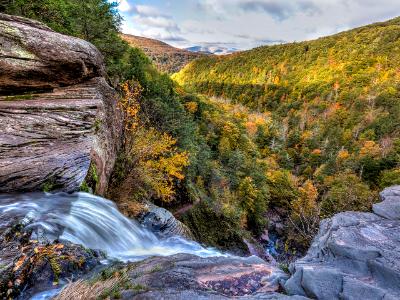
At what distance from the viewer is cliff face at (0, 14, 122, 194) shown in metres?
9.45

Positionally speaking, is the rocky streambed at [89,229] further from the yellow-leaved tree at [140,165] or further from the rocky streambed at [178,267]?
the yellow-leaved tree at [140,165]

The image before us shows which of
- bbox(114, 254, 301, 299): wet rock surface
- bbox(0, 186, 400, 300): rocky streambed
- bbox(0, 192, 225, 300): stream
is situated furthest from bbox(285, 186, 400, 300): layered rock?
bbox(0, 192, 225, 300): stream

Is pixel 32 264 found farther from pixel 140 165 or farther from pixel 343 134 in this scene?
pixel 343 134

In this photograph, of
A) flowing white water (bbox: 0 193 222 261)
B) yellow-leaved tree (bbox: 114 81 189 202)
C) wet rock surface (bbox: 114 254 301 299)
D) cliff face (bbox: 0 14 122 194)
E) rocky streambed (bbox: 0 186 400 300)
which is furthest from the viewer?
yellow-leaved tree (bbox: 114 81 189 202)

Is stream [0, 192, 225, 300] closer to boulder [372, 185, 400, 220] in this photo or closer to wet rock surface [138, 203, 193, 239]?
wet rock surface [138, 203, 193, 239]

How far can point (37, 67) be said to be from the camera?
12.0 meters

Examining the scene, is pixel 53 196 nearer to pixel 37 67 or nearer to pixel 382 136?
pixel 37 67

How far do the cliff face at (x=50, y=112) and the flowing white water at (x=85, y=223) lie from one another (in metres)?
0.66

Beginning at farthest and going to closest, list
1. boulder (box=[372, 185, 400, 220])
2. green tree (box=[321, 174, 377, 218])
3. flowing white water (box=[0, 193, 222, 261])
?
1. green tree (box=[321, 174, 377, 218])
2. boulder (box=[372, 185, 400, 220])
3. flowing white water (box=[0, 193, 222, 261])

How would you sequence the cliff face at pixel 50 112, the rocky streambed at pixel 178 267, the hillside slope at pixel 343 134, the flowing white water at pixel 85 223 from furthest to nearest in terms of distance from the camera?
the hillside slope at pixel 343 134 < the cliff face at pixel 50 112 < the flowing white water at pixel 85 223 < the rocky streambed at pixel 178 267

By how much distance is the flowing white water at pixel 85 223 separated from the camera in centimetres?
783

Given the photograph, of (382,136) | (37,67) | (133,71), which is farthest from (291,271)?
(382,136)

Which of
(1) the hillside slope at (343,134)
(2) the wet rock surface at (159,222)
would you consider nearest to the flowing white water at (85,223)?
(2) the wet rock surface at (159,222)

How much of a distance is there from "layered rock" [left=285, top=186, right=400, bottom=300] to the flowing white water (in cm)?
540
